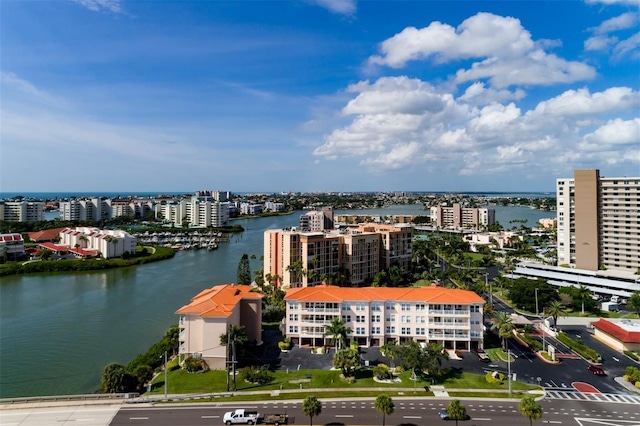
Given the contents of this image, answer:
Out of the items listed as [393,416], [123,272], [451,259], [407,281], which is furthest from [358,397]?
[123,272]

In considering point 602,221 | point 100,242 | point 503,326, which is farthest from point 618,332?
point 100,242

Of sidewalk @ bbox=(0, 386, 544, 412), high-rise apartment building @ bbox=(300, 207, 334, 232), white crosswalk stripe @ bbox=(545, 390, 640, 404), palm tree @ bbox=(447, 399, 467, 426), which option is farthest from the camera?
high-rise apartment building @ bbox=(300, 207, 334, 232)

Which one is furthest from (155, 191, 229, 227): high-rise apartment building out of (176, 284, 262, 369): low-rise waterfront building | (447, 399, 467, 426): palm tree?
(447, 399, 467, 426): palm tree

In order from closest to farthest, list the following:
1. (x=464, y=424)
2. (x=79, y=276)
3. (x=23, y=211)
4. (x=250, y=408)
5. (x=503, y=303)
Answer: (x=464, y=424)
(x=250, y=408)
(x=503, y=303)
(x=79, y=276)
(x=23, y=211)

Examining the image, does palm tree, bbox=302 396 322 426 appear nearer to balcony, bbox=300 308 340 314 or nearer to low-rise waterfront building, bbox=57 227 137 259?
balcony, bbox=300 308 340 314

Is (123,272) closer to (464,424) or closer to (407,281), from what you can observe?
(407,281)

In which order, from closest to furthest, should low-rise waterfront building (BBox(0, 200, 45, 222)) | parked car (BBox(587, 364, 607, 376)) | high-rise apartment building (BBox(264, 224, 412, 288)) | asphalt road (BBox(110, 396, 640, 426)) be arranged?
1. asphalt road (BBox(110, 396, 640, 426))
2. parked car (BBox(587, 364, 607, 376))
3. high-rise apartment building (BBox(264, 224, 412, 288))
4. low-rise waterfront building (BBox(0, 200, 45, 222))
